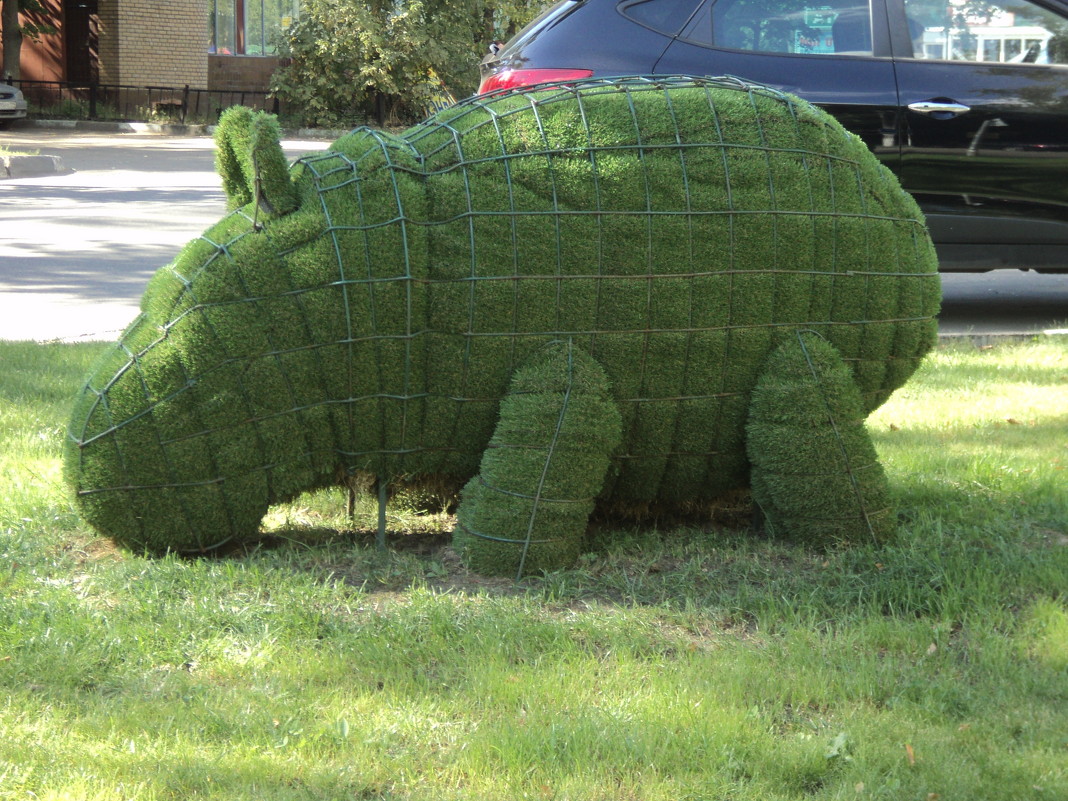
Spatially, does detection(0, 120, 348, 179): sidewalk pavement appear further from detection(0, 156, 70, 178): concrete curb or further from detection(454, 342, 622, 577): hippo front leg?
detection(454, 342, 622, 577): hippo front leg

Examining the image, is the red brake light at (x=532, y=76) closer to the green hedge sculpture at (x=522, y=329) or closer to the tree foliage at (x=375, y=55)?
the green hedge sculpture at (x=522, y=329)

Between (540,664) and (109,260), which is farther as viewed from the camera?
(109,260)

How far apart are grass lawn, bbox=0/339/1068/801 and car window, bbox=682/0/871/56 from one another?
3259mm

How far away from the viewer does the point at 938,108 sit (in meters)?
6.91

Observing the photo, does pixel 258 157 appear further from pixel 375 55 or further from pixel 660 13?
pixel 375 55

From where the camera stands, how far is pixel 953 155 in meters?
6.98

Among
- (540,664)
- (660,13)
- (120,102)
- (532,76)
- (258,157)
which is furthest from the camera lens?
(120,102)

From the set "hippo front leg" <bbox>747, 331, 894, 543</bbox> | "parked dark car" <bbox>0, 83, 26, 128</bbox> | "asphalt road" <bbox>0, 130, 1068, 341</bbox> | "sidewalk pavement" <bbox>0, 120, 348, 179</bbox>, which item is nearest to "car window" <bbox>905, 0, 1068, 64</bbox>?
"asphalt road" <bbox>0, 130, 1068, 341</bbox>

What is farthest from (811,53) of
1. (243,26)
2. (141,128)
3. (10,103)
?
(243,26)

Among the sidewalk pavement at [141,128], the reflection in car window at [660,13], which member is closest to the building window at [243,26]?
the sidewalk pavement at [141,128]

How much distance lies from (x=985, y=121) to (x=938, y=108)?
0.31 m

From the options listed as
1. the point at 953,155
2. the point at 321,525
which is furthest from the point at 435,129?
the point at 953,155

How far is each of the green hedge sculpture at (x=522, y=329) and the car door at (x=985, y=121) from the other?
3.01 meters

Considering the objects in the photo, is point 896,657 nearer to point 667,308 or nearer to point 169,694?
point 667,308
